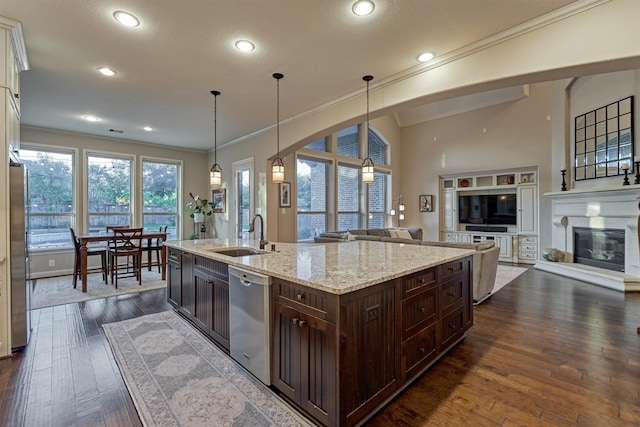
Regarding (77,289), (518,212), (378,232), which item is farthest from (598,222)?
(77,289)

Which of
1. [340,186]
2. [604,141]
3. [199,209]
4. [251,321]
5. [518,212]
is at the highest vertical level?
[604,141]

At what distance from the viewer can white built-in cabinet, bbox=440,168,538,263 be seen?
23.9ft

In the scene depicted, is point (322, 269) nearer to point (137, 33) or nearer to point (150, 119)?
point (137, 33)

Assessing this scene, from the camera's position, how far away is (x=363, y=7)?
2.33 m

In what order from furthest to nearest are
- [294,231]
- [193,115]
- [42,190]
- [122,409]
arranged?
1. [294,231]
2. [42,190]
3. [193,115]
4. [122,409]

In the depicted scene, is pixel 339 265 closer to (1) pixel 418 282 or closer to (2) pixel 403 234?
(1) pixel 418 282

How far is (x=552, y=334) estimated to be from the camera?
3.00 metres

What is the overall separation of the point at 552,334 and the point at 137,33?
16.3ft

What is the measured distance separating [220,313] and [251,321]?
628mm

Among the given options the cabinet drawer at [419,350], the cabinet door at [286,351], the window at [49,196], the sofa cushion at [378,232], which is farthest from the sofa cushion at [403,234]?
the window at [49,196]

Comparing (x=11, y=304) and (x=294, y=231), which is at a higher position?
(x=294, y=231)

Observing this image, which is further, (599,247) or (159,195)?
(159,195)

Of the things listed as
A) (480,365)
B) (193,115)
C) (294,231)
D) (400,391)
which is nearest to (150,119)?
(193,115)

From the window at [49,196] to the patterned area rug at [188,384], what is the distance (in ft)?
13.8
